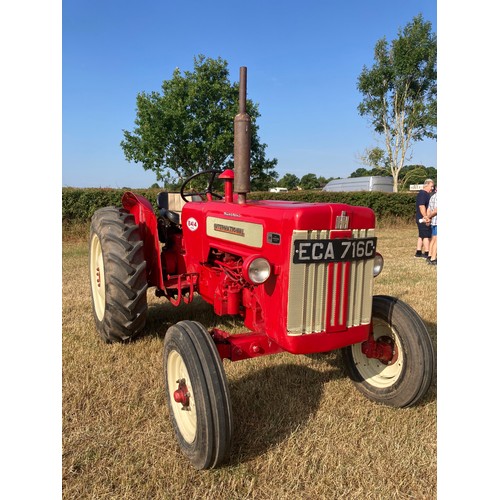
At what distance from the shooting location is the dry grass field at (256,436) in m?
1.94

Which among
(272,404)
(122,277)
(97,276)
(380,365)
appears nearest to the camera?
(272,404)

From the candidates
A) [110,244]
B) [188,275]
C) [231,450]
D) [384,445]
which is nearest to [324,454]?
[384,445]

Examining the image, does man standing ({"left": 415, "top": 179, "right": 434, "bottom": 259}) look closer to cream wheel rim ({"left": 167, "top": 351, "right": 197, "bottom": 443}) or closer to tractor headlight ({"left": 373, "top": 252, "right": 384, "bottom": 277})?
tractor headlight ({"left": 373, "top": 252, "right": 384, "bottom": 277})

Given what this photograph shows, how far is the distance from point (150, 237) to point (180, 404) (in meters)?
1.68

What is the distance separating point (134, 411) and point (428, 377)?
1.81m

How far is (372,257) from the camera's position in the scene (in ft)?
7.68

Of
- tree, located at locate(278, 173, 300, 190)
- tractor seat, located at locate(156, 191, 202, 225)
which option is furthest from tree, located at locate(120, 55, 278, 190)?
tree, located at locate(278, 173, 300, 190)

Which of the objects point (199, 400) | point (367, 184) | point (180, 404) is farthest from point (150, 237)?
point (367, 184)

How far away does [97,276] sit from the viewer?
3.93m

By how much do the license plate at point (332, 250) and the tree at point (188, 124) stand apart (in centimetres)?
1992

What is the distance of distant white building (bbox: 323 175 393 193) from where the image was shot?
29.0 meters

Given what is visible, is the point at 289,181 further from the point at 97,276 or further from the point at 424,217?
the point at 97,276

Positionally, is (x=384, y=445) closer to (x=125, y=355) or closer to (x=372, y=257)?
(x=372, y=257)

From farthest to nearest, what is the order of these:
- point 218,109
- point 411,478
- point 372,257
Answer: point 218,109 < point 372,257 < point 411,478
